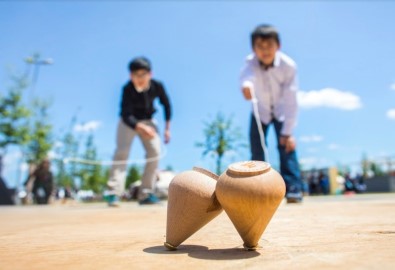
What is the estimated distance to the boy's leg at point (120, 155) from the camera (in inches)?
205

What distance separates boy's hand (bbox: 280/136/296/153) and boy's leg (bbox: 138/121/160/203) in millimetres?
1848

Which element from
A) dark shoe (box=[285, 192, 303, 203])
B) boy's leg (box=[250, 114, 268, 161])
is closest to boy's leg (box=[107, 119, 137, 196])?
boy's leg (box=[250, 114, 268, 161])

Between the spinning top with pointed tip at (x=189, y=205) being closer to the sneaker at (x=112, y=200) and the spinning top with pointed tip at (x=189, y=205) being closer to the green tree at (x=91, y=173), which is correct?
the sneaker at (x=112, y=200)

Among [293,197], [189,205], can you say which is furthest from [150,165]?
[189,205]

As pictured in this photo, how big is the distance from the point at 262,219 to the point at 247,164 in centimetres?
17

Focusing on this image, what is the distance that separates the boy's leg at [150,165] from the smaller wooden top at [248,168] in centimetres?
425

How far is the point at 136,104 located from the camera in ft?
17.6

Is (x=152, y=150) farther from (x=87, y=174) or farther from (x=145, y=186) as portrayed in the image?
(x=87, y=174)

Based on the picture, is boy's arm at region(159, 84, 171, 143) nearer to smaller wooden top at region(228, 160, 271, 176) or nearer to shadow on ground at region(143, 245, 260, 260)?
shadow on ground at region(143, 245, 260, 260)

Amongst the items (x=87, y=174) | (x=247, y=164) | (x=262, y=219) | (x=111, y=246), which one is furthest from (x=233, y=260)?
(x=87, y=174)

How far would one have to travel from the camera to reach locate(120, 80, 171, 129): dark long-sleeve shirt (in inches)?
204

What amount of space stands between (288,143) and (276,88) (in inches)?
26.5

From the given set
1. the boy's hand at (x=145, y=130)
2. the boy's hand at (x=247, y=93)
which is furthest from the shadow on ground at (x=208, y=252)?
the boy's hand at (x=145, y=130)

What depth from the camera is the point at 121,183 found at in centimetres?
530
